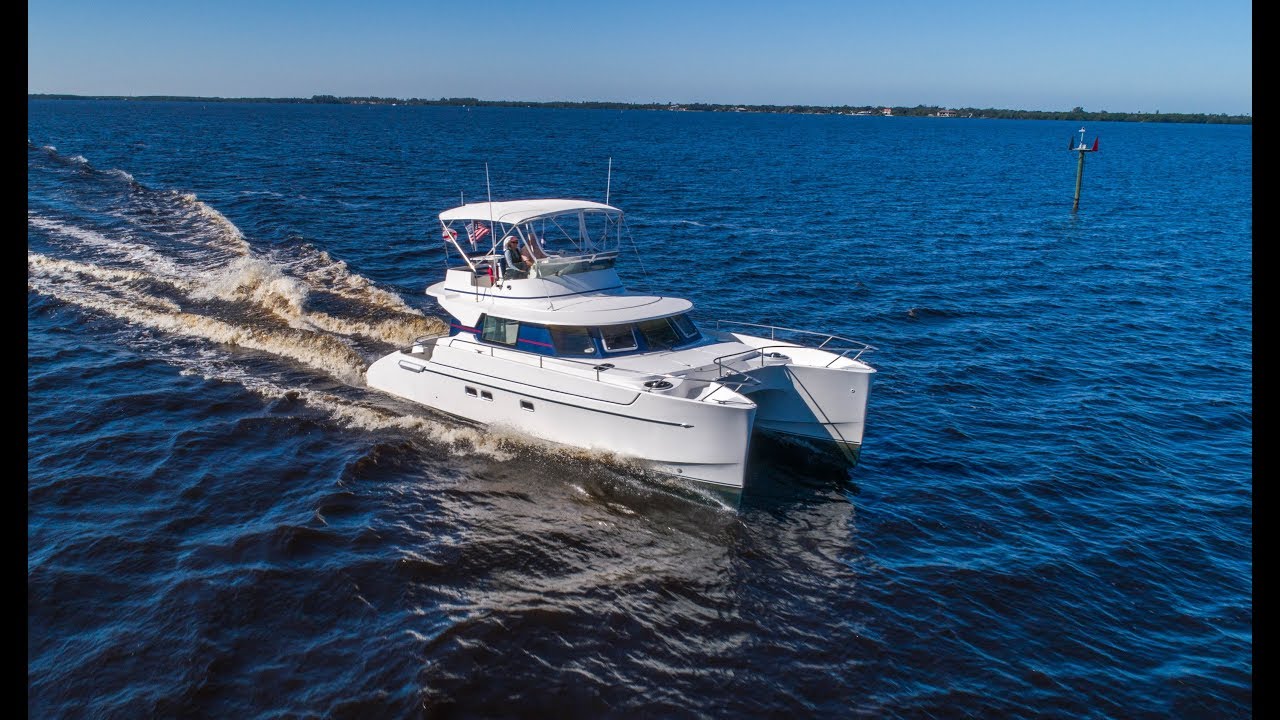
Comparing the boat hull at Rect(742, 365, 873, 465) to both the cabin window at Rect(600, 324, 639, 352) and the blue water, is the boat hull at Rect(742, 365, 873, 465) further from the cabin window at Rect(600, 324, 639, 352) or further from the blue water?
the cabin window at Rect(600, 324, 639, 352)

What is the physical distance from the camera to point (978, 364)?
978 inches

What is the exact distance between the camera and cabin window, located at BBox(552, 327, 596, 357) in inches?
702

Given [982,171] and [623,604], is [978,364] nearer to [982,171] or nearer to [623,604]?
[623,604]

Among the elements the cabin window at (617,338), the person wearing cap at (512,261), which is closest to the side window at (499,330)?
the person wearing cap at (512,261)

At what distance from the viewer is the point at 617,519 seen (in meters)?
15.6

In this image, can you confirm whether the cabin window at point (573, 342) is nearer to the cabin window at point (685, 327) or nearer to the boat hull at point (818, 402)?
the cabin window at point (685, 327)

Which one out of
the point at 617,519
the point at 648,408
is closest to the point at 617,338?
the point at 648,408

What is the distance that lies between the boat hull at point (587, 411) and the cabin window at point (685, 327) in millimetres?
3097

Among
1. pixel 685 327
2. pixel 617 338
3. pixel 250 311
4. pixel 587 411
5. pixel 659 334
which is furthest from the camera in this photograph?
pixel 250 311

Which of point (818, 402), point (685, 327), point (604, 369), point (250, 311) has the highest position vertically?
point (685, 327)

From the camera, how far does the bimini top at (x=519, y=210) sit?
Result: 19453 millimetres

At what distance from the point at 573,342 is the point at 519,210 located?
4401 millimetres

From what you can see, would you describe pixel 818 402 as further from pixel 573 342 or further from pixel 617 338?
pixel 573 342
